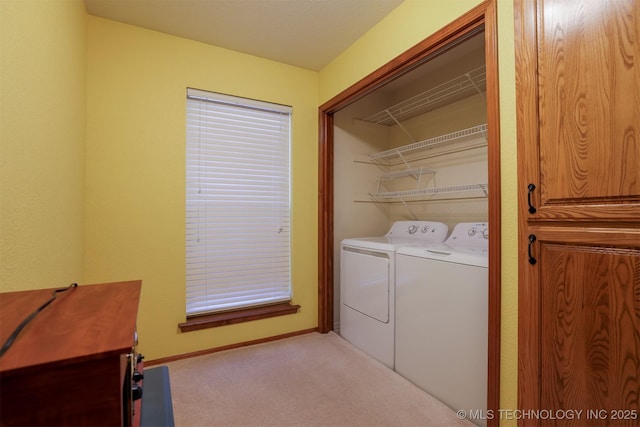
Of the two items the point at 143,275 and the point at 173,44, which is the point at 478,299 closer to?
the point at 143,275

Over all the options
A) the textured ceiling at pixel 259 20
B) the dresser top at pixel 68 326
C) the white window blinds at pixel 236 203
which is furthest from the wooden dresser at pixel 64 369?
the textured ceiling at pixel 259 20

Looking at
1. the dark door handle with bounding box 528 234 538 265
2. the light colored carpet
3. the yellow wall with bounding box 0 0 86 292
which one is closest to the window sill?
the light colored carpet

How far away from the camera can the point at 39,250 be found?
122 cm

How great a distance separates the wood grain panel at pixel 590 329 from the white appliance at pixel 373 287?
1010 mm

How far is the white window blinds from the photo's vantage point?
2338mm

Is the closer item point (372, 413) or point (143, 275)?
point (372, 413)

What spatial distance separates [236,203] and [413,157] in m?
1.76

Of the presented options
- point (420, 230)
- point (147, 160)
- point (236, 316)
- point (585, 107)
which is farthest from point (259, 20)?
point (236, 316)

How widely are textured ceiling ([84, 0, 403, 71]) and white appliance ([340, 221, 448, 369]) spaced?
158cm

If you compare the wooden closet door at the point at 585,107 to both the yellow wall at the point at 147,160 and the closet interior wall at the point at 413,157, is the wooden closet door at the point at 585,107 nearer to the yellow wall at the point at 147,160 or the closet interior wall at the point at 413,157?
the closet interior wall at the point at 413,157

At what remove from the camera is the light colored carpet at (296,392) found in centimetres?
160

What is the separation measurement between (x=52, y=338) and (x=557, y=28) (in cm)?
173

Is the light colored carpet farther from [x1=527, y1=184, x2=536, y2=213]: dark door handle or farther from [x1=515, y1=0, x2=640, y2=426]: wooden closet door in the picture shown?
[x1=527, y1=184, x2=536, y2=213]: dark door handle

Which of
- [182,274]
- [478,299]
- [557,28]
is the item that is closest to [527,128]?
[557,28]
